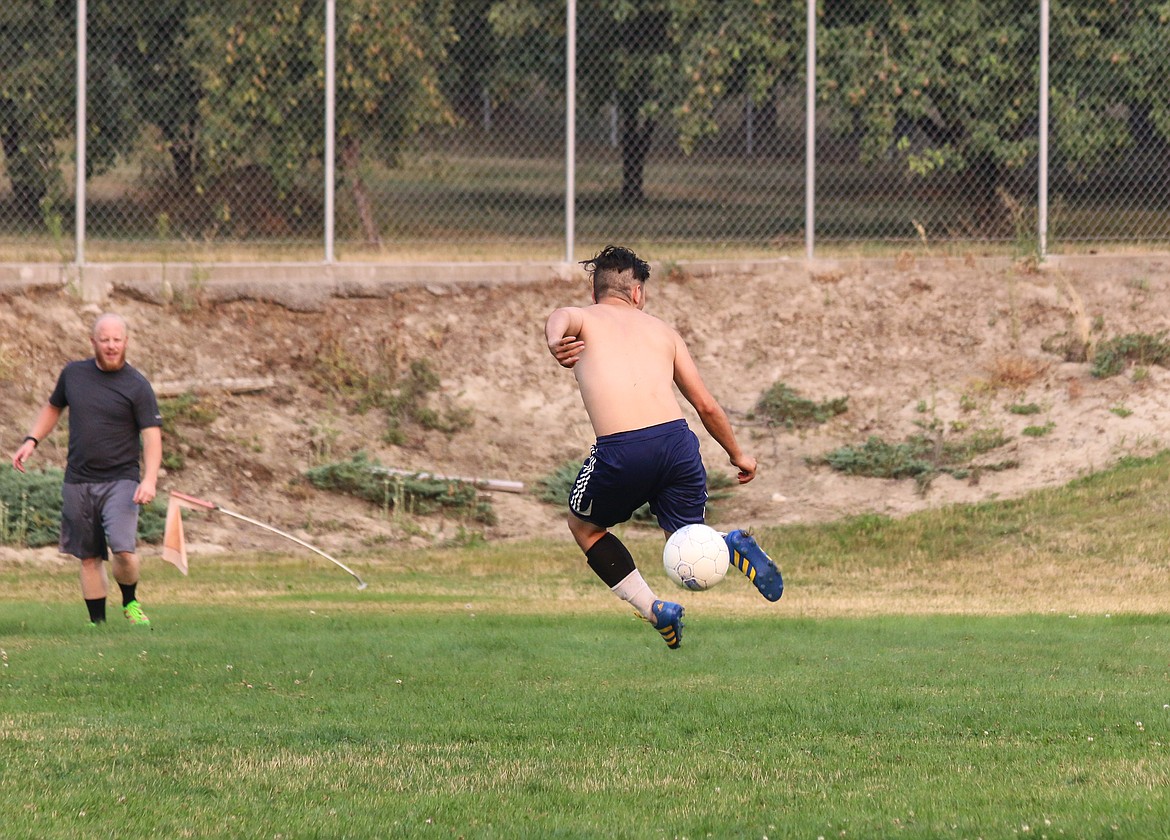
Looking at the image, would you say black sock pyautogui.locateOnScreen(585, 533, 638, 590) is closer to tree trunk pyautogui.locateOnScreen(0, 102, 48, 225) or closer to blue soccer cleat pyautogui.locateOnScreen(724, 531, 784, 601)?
blue soccer cleat pyautogui.locateOnScreen(724, 531, 784, 601)

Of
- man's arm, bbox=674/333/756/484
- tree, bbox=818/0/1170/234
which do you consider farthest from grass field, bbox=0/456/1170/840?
tree, bbox=818/0/1170/234

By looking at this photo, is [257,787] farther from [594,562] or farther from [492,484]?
[492,484]

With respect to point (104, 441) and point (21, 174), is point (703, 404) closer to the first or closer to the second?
point (104, 441)

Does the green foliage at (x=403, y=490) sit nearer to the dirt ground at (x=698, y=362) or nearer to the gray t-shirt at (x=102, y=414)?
the dirt ground at (x=698, y=362)

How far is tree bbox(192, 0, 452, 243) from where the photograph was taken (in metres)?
18.8

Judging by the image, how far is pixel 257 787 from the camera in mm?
6547

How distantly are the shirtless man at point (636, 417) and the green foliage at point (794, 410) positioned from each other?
1098 cm

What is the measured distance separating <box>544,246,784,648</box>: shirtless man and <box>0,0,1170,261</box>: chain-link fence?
11.6 metres

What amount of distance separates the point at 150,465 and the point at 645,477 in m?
4.40

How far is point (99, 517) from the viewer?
10797 mm

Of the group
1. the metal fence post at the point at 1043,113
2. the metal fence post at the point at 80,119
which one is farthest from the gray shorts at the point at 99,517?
the metal fence post at the point at 1043,113

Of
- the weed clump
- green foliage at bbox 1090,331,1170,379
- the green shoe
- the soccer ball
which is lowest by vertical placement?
the green shoe

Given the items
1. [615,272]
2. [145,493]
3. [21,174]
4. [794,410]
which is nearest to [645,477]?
[615,272]

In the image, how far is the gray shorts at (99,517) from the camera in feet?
35.0
